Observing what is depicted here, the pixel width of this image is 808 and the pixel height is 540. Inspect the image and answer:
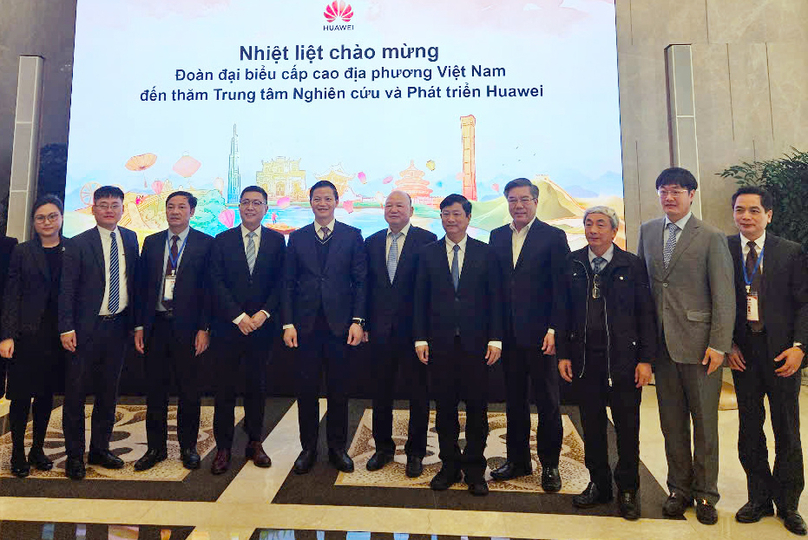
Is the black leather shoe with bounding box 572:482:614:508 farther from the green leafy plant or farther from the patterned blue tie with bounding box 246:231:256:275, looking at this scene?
the green leafy plant

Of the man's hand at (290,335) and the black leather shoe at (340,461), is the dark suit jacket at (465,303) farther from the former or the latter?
the black leather shoe at (340,461)

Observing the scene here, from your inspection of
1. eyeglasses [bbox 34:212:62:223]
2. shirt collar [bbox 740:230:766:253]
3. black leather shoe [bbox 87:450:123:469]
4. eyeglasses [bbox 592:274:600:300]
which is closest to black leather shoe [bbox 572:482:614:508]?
eyeglasses [bbox 592:274:600:300]

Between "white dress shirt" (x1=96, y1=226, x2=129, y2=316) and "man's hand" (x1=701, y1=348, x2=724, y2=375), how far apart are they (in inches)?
112

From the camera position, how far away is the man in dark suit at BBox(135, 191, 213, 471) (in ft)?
8.23

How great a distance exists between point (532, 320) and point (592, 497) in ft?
2.71

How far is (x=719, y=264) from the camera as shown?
1.95 metres

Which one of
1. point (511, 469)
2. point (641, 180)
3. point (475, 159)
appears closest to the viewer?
point (511, 469)

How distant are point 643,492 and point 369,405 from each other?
2.15 meters

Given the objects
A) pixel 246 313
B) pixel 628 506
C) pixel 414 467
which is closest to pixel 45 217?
pixel 246 313

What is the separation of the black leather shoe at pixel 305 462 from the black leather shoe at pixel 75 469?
3.41 feet

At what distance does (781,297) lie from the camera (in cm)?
196

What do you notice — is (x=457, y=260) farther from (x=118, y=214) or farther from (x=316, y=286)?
(x=118, y=214)

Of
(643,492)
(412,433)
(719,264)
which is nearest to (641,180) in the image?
(719,264)

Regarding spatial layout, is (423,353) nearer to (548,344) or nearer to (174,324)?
(548,344)
